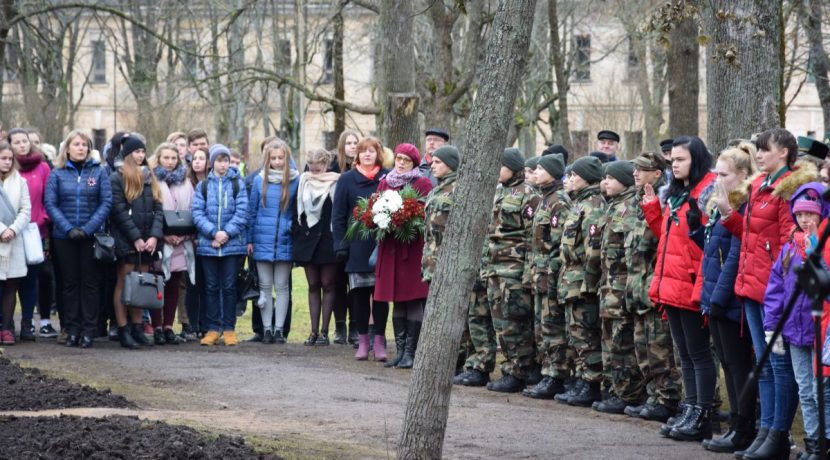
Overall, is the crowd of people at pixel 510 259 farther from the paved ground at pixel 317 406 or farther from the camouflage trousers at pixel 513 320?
the paved ground at pixel 317 406

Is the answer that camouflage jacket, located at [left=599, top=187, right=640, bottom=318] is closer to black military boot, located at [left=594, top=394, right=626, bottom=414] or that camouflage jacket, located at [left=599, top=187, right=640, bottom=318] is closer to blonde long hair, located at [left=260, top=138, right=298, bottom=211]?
black military boot, located at [left=594, top=394, right=626, bottom=414]

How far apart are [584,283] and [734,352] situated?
1995mm

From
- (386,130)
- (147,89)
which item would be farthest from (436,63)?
(147,89)

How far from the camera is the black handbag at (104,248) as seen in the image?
1359cm

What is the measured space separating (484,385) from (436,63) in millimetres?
10850

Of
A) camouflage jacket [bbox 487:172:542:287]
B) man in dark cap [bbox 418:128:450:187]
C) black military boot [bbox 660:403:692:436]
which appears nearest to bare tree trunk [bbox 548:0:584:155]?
man in dark cap [bbox 418:128:450:187]

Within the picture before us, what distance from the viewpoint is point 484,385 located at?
12172 millimetres

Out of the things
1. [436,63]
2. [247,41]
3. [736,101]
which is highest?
[247,41]

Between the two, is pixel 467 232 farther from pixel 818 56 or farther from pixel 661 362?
pixel 818 56

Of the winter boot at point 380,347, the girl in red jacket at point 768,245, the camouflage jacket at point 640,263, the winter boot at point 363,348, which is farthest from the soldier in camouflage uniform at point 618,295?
the winter boot at point 363,348

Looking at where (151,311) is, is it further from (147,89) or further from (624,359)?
(147,89)

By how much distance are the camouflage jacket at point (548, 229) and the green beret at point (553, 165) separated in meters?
0.08

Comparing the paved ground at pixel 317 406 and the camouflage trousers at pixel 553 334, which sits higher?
the camouflage trousers at pixel 553 334

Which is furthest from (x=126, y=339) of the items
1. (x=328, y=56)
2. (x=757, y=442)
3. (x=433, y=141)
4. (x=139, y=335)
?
(x=328, y=56)
